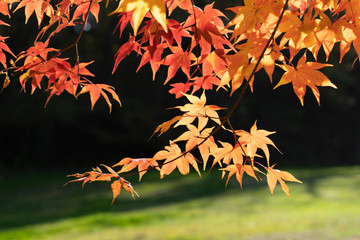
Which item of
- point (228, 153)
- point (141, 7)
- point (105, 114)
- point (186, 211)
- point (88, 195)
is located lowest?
point (88, 195)

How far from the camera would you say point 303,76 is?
1315mm

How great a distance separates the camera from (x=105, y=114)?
1398cm

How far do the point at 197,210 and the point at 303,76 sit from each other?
5.75m

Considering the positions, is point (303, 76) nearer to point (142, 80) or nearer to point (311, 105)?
point (142, 80)

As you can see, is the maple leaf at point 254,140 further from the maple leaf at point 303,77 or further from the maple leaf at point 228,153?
the maple leaf at point 303,77

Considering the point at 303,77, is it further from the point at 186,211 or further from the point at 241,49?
the point at 186,211

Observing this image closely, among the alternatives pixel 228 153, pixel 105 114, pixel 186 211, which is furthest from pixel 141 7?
pixel 105 114

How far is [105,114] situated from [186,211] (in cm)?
761

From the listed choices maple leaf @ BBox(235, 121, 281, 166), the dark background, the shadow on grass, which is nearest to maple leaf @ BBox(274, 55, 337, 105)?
maple leaf @ BBox(235, 121, 281, 166)

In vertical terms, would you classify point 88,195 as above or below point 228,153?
below

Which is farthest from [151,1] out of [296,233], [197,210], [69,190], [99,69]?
[99,69]

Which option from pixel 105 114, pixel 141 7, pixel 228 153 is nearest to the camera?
pixel 141 7

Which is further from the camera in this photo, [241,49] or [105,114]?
[105,114]

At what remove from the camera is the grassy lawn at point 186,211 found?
5363 millimetres
